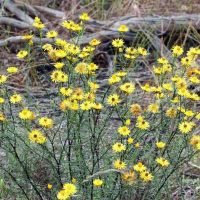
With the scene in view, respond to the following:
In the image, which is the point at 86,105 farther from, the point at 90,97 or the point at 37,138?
the point at 37,138

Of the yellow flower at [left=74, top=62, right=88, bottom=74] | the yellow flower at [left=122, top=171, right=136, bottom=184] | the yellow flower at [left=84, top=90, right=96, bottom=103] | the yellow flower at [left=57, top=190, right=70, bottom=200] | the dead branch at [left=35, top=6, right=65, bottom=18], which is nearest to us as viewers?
the yellow flower at [left=57, top=190, right=70, bottom=200]

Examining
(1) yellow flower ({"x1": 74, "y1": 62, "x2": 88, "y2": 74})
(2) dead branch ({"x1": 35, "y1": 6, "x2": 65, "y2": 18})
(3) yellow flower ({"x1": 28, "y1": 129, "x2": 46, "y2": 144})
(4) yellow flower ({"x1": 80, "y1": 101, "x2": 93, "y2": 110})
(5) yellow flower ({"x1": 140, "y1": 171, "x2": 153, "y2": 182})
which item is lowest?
(5) yellow flower ({"x1": 140, "y1": 171, "x2": 153, "y2": 182})

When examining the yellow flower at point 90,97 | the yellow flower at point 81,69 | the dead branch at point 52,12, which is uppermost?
the dead branch at point 52,12

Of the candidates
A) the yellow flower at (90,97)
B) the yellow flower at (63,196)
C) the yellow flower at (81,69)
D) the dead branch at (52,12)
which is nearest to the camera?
the yellow flower at (63,196)

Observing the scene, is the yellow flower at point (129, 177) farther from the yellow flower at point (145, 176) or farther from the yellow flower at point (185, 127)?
the yellow flower at point (185, 127)

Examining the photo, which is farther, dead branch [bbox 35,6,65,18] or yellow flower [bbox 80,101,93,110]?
dead branch [bbox 35,6,65,18]

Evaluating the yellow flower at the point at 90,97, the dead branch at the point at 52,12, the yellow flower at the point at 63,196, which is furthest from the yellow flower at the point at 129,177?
the dead branch at the point at 52,12

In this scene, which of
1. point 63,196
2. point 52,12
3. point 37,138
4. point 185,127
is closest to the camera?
point 63,196

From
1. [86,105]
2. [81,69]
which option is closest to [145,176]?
[86,105]

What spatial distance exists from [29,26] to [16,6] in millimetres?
480

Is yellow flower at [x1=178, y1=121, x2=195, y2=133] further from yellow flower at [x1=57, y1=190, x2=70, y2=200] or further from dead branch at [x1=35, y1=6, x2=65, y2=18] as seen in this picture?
dead branch at [x1=35, y1=6, x2=65, y2=18]

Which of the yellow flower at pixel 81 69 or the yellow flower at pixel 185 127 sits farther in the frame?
the yellow flower at pixel 81 69

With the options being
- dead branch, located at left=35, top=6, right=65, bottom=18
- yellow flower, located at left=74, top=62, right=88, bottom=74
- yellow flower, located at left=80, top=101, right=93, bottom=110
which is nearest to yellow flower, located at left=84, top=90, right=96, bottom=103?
yellow flower, located at left=80, top=101, right=93, bottom=110

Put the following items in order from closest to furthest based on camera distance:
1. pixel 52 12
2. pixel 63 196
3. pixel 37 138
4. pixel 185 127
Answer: pixel 63 196 → pixel 37 138 → pixel 185 127 → pixel 52 12
